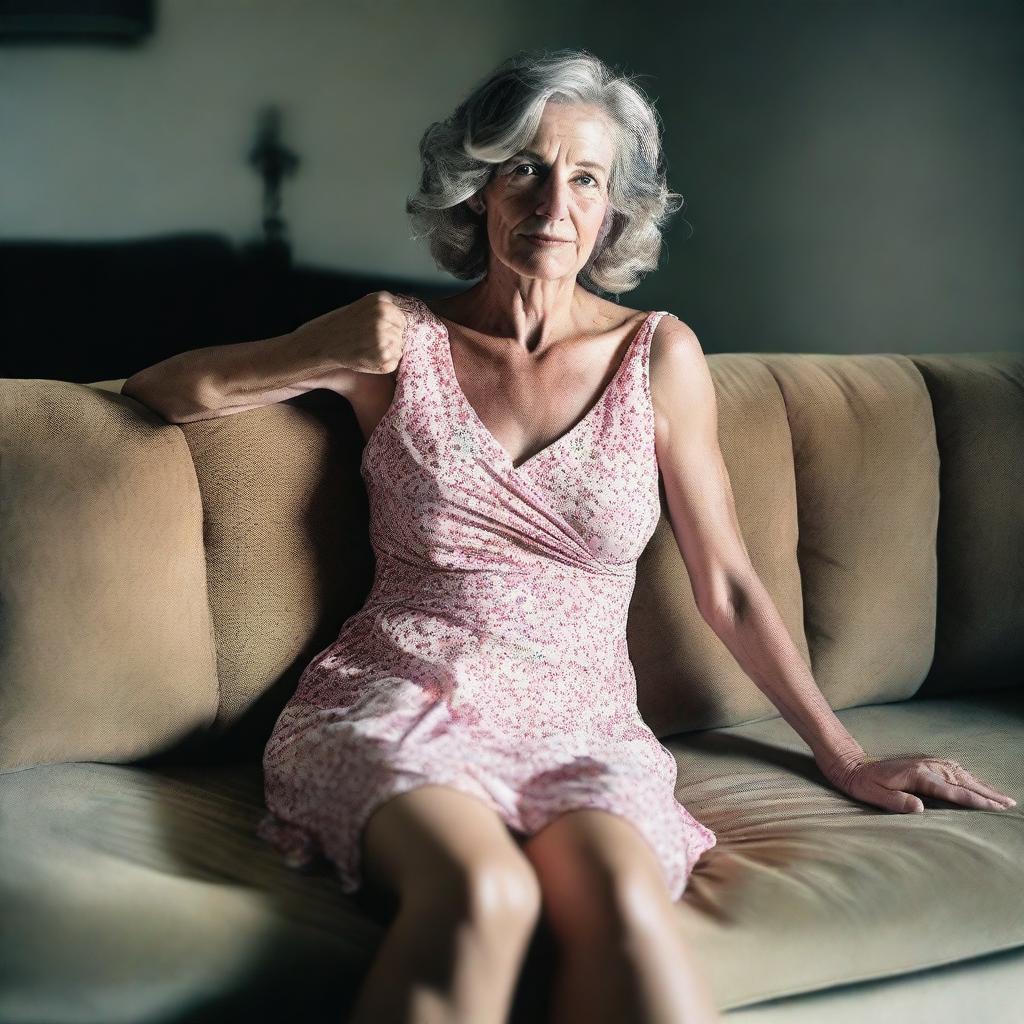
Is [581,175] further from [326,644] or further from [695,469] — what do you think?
[326,644]

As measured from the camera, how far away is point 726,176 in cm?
249

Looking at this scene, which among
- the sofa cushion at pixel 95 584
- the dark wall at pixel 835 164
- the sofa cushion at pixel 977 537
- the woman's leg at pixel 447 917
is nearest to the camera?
the woman's leg at pixel 447 917

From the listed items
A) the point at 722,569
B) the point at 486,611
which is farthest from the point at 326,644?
the point at 722,569

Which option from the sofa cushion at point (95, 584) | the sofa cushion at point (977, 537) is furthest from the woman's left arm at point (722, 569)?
the sofa cushion at point (95, 584)

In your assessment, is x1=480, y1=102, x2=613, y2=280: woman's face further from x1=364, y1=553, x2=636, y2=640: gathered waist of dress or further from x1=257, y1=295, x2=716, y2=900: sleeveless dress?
x1=364, y1=553, x2=636, y2=640: gathered waist of dress

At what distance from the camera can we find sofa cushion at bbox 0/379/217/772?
4.98 ft

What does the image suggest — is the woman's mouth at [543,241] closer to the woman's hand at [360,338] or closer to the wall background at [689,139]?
the woman's hand at [360,338]

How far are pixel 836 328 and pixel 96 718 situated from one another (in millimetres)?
1875

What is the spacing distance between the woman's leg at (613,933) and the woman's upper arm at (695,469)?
0.57 metres

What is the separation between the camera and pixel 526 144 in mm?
1618

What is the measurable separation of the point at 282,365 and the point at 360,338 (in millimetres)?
119

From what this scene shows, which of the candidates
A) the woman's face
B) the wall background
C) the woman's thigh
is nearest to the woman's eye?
the woman's face

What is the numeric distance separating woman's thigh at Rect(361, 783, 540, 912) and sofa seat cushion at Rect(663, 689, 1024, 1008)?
0.85 ft

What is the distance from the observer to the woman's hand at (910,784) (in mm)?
1632
